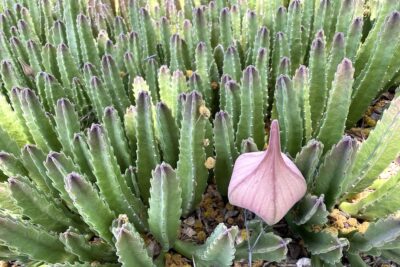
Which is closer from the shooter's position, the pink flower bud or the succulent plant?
the pink flower bud

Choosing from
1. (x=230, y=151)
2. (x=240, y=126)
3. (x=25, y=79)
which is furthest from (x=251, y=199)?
→ (x=25, y=79)

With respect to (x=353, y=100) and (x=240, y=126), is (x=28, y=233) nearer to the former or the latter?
(x=240, y=126)

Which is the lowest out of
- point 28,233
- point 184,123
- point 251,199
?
point 28,233

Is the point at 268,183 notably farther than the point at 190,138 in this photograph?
No

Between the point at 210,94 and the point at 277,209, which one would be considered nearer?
the point at 277,209
